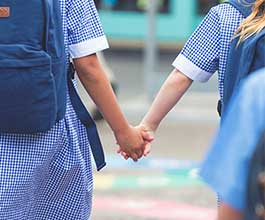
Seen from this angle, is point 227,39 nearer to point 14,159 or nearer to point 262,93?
point 14,159

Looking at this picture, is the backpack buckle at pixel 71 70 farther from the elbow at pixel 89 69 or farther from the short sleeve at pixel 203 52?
the short sleeve at pixel 203 52

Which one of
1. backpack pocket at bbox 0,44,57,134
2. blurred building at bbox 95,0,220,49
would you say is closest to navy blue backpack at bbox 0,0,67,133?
backpack pocket at bbox 0,44,57,134

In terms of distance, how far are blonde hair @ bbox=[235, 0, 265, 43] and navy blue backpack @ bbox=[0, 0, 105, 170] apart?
0.64m

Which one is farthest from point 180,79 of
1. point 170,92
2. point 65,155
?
point 65,155

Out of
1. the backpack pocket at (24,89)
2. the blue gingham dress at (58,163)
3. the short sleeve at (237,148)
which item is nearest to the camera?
the short sleeve at (237,148)

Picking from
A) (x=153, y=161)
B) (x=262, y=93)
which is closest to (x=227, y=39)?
(x=262, y=93)

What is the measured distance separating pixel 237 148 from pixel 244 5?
4.37 ft

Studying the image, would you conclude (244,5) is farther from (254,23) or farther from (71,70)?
(71,70)

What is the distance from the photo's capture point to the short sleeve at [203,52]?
3350 millimetres

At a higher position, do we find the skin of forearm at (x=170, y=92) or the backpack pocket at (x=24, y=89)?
the backpack pocket at (x=24, y=89)

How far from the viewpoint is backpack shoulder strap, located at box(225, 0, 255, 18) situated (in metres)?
3.22

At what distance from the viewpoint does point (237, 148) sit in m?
2.01

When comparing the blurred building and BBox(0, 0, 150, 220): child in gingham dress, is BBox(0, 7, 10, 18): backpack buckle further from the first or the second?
the blurred building

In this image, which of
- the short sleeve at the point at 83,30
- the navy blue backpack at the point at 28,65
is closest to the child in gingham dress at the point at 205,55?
the short sleeve at the point at 83,30
